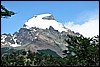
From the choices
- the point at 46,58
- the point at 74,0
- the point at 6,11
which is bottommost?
the point at 46,58

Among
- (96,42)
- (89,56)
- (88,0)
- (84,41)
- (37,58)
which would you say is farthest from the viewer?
(37,58)

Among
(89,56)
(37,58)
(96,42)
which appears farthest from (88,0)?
(37,58)

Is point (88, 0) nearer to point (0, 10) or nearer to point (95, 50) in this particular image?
point (0, 10)

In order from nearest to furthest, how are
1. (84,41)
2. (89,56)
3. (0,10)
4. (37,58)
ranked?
1. (0,10)
2. (89,56)
3. (84,41)
4. (37,58)

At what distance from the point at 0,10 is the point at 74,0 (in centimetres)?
631

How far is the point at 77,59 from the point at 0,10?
24072 mm

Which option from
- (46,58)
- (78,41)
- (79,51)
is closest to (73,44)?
(78,41)

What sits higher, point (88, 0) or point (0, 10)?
point (88, 0)

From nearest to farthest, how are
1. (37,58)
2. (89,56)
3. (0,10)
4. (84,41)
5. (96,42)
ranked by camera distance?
(0,10) → (89,56) → (84,41) → (96,42) → (37,58)

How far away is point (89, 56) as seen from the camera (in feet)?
148

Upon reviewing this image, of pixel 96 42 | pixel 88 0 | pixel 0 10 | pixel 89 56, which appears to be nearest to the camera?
pixel 88 0

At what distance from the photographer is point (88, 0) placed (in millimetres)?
19125

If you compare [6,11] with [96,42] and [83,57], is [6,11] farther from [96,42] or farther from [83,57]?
[96,42]

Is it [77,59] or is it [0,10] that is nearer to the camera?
[0,10]
